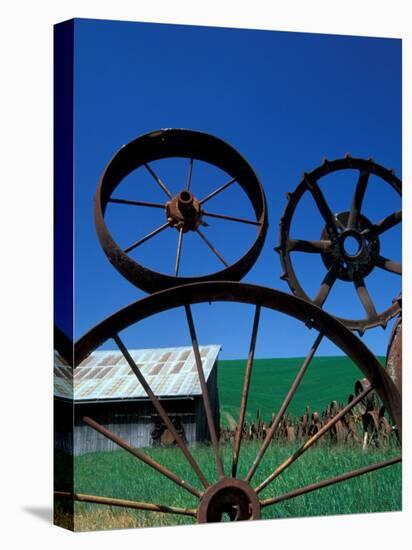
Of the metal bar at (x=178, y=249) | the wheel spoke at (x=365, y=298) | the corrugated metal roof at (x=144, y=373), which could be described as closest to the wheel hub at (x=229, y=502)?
the corrugated metal roof at (x=144, y=373)

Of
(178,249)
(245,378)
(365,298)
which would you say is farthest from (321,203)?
(245,378)

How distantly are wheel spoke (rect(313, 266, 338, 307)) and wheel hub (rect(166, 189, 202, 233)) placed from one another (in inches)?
57.7

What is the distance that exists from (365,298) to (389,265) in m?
0.39

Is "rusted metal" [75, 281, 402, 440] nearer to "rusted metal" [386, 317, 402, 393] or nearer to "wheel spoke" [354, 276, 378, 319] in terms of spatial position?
"rusted metal" [386, 317, 402, 393]

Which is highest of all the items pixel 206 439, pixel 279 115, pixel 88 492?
pixel 279 115

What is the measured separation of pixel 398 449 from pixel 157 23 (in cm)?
457

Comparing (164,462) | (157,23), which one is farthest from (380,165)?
(164,462)

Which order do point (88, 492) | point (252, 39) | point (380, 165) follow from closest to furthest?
point (88, 492), point (252, 39), point (380, 165)

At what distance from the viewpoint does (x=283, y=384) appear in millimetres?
12008

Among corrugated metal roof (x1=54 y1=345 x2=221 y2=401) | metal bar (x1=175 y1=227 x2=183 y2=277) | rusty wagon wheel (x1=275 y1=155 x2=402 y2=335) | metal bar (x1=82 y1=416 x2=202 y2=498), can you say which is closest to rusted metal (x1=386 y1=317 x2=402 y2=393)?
rusty wagon wheel (x1=275 y1=155 x2=402 y2=335)

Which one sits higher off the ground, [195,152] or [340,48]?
[340,48]

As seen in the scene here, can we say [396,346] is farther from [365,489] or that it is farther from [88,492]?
[88,492]

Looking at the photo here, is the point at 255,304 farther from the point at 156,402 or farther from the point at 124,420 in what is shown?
the point at 124,420

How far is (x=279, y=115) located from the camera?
1145 cm
